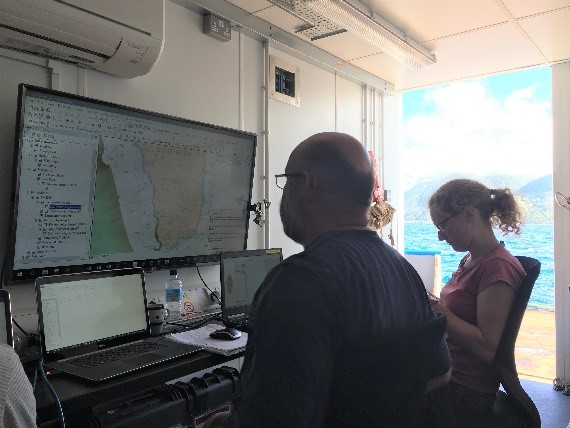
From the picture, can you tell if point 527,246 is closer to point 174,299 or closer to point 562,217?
point 562,217

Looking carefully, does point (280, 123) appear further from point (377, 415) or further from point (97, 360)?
point (377, 415)

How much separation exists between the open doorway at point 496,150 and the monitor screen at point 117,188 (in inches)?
63.0

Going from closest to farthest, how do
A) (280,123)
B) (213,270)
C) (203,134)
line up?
(203,134) → (213,270) → (280,123)

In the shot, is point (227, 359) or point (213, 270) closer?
point (227, 359)

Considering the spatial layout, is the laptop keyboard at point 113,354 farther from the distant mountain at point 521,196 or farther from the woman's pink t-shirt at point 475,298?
the distant mountain at point 521,196

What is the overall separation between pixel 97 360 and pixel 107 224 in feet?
2.15

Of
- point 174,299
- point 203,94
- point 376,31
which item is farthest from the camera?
point 376,31

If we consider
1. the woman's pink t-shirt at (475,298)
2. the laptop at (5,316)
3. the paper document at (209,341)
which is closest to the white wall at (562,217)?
the woman's pink t-shirt at (475,298)

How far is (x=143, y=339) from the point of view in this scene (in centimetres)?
199

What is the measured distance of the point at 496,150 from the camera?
7203 millimetres

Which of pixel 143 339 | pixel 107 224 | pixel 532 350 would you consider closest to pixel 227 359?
pixel 143 339

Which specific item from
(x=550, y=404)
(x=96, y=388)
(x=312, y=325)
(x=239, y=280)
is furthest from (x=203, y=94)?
(x=550, y=404)

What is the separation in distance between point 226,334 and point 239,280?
1.56 ft

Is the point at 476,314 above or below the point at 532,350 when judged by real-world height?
above
